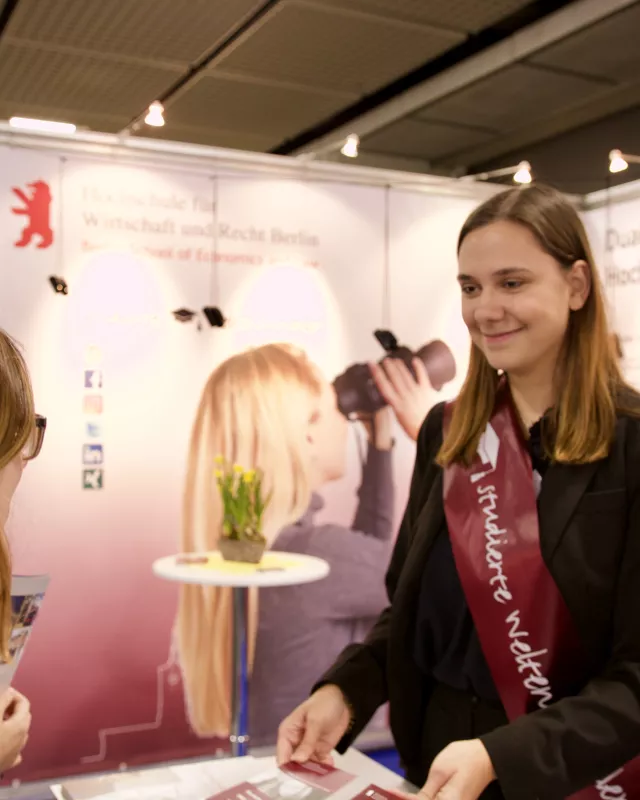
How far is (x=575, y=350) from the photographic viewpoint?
1.32 meters

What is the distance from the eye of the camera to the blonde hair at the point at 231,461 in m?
3.87

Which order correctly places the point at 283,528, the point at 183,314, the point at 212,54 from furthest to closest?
1. the point at 212,54
2. the point at 283,528
3. the point at 183,314

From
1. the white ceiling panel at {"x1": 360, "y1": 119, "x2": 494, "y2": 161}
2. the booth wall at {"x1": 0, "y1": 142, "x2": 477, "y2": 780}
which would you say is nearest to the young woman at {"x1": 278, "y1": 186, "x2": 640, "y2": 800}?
the booth wall at {"x1": 0, "y1": 142, "x2": 477, "y2": 780}

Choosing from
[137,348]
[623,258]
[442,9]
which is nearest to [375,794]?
[137,348]

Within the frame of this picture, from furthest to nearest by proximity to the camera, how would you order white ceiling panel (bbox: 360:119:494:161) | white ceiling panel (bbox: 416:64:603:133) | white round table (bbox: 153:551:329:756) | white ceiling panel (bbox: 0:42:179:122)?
white ceiling panel (bbox: 360:119:494:161) → white ceiling panel (bbox: 416:64:603:133) → white ceiling panel (bbox: 0:42:179:122) → white round table (bbox: 153:551:329:756)

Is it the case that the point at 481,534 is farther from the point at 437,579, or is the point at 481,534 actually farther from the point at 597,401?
the point at 597,401

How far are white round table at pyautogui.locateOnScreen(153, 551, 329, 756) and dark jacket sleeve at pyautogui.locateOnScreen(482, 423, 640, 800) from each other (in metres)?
2.06

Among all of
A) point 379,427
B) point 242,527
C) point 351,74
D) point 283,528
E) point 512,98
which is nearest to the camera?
point 242,527

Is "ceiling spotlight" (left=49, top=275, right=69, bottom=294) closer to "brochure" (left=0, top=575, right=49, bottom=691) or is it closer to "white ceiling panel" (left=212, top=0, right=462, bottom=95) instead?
"white ceiling panel" (left=212, top=0, right=462, bottom=95)

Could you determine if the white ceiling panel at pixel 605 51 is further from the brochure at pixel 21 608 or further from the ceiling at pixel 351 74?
the brochure at pixel 21 608

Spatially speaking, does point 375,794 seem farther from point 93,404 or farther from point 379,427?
point 379,427

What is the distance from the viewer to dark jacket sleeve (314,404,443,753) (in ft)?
4.44

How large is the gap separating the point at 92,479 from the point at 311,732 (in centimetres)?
260

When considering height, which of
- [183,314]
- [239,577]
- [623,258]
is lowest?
[239,577]
